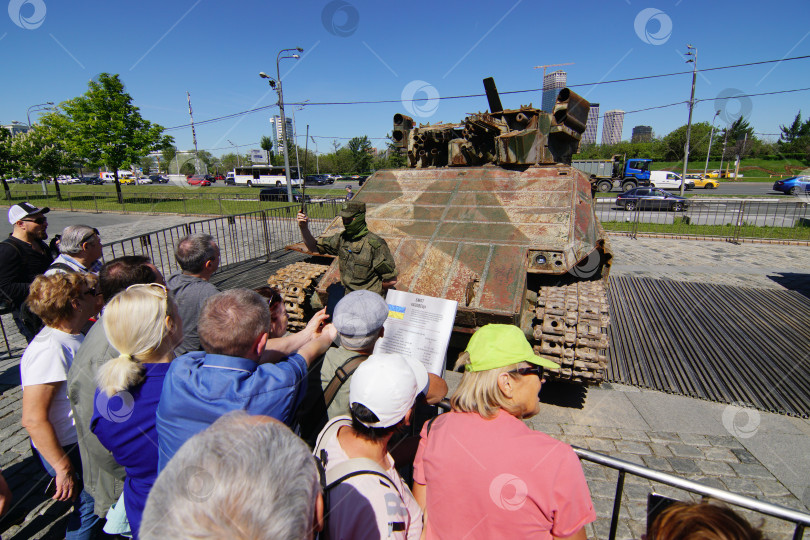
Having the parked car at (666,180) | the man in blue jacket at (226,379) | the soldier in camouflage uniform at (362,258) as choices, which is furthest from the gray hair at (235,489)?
the parked car at (666,180)

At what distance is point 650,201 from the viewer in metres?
23.5

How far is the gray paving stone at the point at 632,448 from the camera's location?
413cm

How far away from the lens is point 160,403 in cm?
203

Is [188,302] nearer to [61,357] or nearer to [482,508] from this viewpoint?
[61,357]

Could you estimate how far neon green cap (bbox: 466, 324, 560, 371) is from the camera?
2064 mm

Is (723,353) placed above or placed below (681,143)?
below

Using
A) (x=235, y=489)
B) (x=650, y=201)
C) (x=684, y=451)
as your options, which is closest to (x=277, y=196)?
(x=650, y=201)

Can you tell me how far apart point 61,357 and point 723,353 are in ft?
23.8

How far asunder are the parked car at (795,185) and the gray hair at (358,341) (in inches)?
1432

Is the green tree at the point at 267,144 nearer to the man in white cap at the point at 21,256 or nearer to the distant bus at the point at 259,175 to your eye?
the distant bus at the point at 259,175

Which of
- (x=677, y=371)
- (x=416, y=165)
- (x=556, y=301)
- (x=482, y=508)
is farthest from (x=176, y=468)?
(x=416, y=165)

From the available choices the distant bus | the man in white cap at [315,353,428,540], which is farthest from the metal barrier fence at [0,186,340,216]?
the man in white cap at [315,353,428,540]

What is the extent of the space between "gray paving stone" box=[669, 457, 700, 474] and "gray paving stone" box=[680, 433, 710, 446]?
0.34m

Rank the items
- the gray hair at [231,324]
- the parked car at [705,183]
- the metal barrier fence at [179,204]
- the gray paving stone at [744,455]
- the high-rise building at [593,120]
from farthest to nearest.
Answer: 1. the parked car at [705,183]
2. the metal barrier fence at [179,204]
3. the high-rise building at [593,120]
4. the gray paving stone at [744,455]
5. the gray hair at [231,324]
